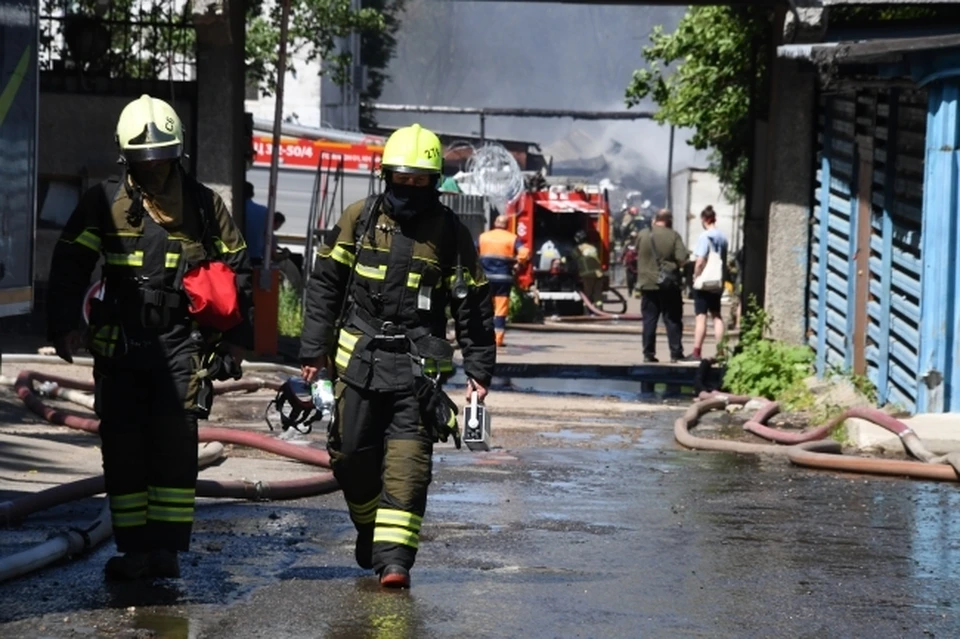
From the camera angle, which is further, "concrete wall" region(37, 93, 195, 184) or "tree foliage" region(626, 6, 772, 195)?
"tree foliage" region(626, 6, 772, 195)

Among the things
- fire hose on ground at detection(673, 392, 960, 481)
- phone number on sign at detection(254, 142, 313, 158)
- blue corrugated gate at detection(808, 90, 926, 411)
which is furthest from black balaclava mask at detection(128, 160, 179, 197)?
phone number on sign at detection(254, 142, 313, 158)

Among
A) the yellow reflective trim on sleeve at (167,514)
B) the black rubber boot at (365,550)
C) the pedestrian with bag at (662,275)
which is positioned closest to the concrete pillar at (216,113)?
the pedestrian with bag at (662,275)

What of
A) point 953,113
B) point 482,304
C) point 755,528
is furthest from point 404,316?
point 953,113

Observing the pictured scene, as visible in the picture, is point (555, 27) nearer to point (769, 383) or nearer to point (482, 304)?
point (769, 383)

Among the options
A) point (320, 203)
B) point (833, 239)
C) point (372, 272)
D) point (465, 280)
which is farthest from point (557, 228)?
point (372, 272)

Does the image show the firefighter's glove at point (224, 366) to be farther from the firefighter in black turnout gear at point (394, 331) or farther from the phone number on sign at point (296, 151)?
the phone number on sign at point (296, 151)

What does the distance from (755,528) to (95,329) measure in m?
3.45

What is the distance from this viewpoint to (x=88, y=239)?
6348 mm

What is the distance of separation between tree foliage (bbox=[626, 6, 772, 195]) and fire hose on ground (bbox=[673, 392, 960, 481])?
5829 millimetres

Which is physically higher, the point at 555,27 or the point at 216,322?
the point at 555,27

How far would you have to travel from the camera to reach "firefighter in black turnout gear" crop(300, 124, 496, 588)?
644cm

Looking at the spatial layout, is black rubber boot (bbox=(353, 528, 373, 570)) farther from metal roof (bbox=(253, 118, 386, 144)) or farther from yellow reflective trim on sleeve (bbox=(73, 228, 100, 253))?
metal roof (bbox=(253, 118, 386, 144))

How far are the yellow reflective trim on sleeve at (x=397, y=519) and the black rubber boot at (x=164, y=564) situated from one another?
0.77m

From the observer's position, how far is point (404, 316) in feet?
21.5
